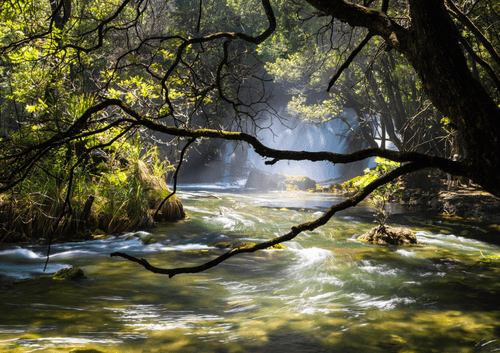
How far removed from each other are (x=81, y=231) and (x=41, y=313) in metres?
4.29

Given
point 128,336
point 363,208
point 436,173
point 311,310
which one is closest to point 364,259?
point 311,310

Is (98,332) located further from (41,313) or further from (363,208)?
(363,208)

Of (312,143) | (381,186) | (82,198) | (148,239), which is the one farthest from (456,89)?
(312,143)

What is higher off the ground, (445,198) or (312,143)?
(312,143)

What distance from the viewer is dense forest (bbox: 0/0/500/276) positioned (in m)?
2.18

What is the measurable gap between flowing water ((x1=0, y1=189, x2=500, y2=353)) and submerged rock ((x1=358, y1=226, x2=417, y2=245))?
318mm

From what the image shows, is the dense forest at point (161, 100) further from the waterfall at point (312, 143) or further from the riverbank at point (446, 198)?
the waterfall at point (312, 143)

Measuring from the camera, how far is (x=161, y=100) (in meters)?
8.05

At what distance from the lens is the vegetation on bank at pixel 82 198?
692 cm

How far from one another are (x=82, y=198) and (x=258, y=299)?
16.7 feet

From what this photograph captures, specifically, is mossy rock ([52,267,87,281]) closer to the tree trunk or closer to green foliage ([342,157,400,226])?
the tree trunk

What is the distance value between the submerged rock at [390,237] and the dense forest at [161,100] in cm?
238

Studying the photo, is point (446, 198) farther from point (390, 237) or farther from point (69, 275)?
point (69, 275)

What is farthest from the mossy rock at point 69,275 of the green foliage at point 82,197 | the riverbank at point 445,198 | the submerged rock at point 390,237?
the riverbank at point 445,198
